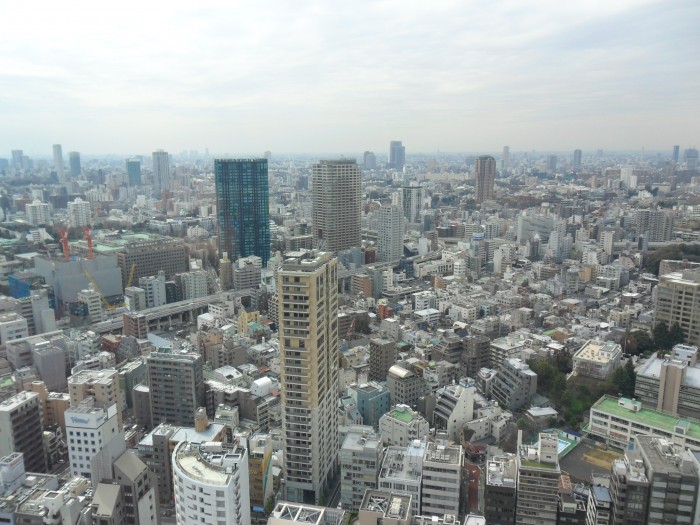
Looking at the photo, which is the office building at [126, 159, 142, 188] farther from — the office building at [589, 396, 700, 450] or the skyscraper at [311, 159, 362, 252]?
the office building at [589, 396, 700, 450]

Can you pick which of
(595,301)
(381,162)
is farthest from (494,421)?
(381,162)

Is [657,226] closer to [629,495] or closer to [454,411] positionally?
[454,411]

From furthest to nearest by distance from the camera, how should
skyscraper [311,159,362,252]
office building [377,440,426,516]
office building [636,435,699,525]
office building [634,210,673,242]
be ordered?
office building [634,210,673,242] < skyscraper [311,159,362,252] < office building [377,440,426,516] < office building [636,435,699,525]

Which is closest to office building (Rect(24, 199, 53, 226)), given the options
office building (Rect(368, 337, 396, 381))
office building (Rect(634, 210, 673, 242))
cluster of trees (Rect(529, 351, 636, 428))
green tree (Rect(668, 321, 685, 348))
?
office building (Rect(368, 337, 396, 381))

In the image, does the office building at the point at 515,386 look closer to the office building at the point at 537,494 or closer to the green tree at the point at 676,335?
the office building at the point at 537,494

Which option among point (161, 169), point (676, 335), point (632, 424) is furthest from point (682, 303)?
point (161, 169)

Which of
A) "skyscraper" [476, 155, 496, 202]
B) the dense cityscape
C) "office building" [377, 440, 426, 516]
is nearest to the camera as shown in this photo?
the dense cityscape

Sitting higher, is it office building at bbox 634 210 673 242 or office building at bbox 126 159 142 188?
office building at bbox 126 159 142 188
